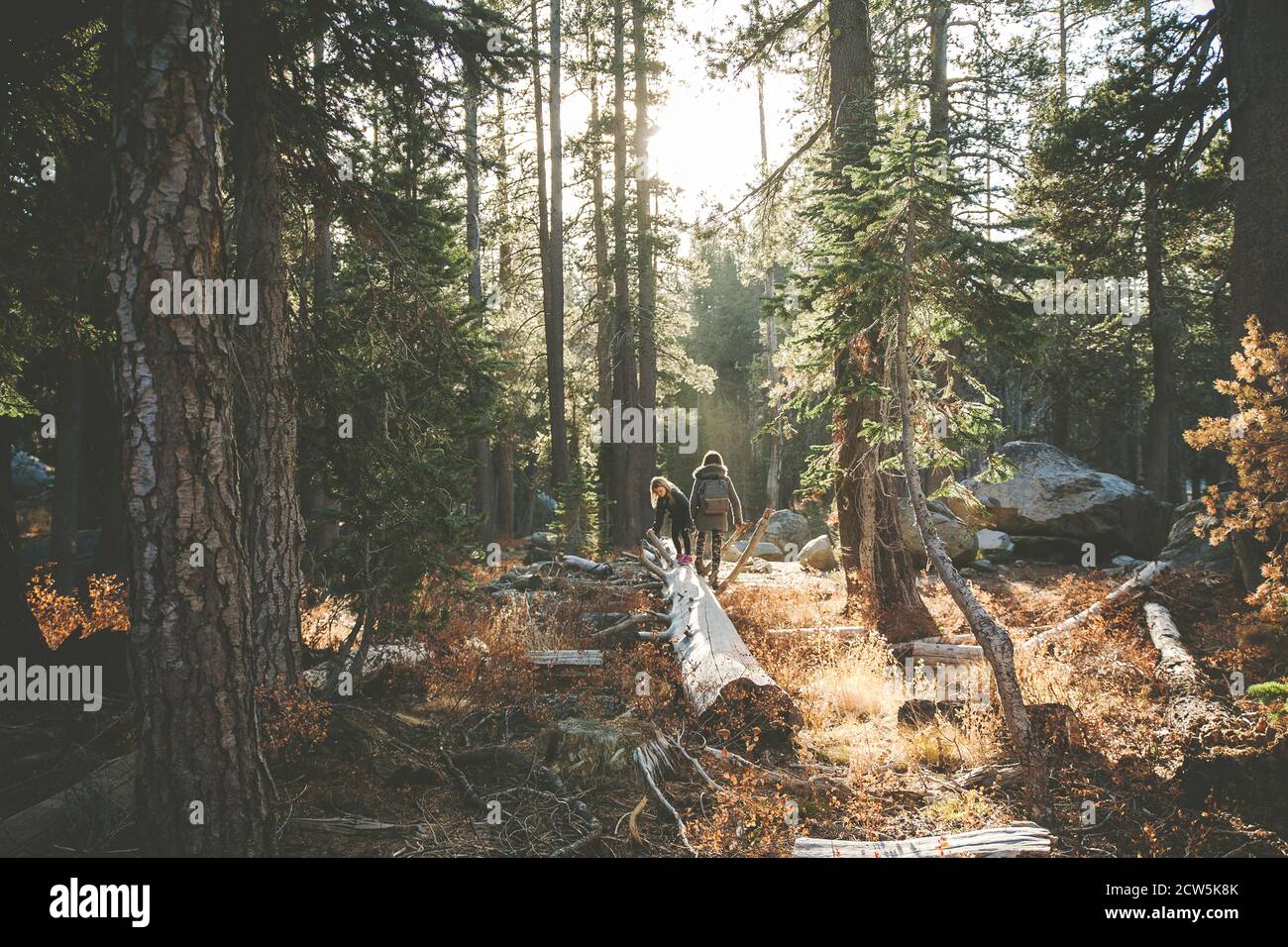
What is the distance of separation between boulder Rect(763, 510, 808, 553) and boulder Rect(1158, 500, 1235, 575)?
13452 millimetres

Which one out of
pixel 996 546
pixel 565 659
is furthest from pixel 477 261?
pixel 996 546

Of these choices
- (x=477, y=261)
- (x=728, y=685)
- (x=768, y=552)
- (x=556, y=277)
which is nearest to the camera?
(x=728, y=685)

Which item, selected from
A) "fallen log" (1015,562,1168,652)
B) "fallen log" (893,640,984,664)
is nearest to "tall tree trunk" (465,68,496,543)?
"fallen log" (893,640,984,664)

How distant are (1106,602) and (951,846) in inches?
250

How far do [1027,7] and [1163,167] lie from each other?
202 inches

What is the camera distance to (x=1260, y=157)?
823 centimetres

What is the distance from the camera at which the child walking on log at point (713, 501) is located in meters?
11.4

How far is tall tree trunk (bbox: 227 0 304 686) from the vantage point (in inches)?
230

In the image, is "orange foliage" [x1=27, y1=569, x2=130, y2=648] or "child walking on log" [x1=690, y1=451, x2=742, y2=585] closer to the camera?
"orange foliage" [x1=27, y1=569, x2=130, y2=648]

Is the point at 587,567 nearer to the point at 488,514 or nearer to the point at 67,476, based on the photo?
the point at 488,514

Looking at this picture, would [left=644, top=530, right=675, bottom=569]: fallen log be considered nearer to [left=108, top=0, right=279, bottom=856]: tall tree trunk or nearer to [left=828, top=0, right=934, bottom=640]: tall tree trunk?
[left=828, top=0, right=934, bottom=640]: tall tree trunk

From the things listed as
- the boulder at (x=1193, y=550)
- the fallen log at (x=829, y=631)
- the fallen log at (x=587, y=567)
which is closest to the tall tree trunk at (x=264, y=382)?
the fallen log at (x=829, y=631)

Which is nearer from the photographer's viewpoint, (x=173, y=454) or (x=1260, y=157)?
(x=173, y=454)
